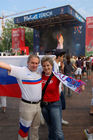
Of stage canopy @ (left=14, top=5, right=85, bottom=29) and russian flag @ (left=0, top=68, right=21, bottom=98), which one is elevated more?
stage canopy @ (left=14, top=5, right=85, bottom=29)

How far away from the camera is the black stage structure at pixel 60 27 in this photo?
24372 mm

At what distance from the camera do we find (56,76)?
2.18 meters

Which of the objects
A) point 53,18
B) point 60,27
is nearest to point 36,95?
point 53,18

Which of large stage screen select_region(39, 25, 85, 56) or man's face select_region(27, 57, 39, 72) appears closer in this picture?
man's face select_region(27, 57, 39, 72)

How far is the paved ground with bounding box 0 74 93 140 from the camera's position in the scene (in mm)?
3045

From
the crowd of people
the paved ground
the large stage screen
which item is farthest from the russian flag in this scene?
the large stage screen

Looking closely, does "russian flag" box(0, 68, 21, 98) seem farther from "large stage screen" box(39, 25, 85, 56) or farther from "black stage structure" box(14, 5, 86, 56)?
"black stage structure" box(14, 5, 86, 56)

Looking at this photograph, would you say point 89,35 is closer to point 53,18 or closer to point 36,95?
point 53,18

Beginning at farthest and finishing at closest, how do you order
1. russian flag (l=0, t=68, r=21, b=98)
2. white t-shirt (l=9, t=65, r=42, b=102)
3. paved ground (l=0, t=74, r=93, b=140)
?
russian flag (l=0, t=68, r=21, b=98), paved ground (l=0, t=74, r=93, b=140), white t-shirt (l=9, t=65, r=42, b=102)

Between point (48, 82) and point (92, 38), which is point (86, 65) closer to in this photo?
point (48, 82)

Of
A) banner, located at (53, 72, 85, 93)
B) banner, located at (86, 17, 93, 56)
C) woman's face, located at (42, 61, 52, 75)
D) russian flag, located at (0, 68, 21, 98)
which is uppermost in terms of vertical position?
banner, located at (86, 17, 93, 56)

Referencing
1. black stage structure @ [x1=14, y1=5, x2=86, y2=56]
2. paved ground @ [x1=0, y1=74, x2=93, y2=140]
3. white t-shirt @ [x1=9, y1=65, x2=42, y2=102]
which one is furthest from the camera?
black stage structure @ [x1=14, y1=5, x2=86, y2=56]

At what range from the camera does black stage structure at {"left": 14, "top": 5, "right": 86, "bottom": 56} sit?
2437 cm

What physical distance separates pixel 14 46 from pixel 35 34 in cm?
611
